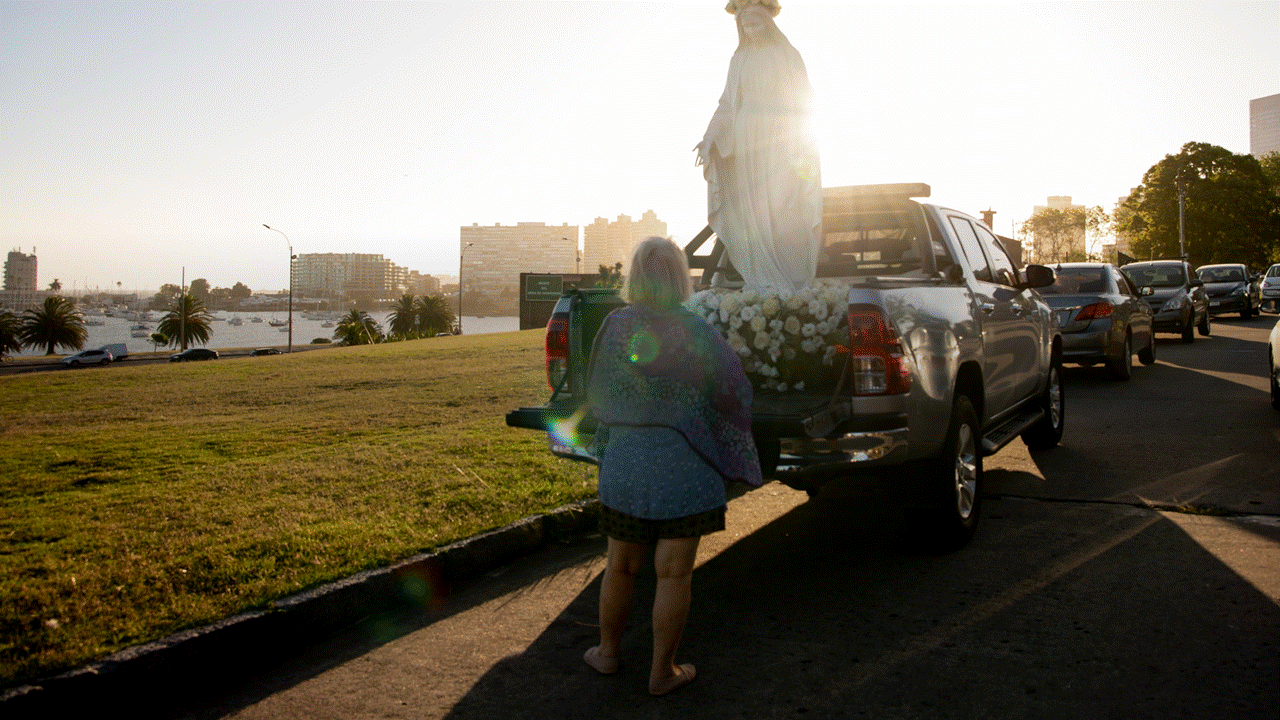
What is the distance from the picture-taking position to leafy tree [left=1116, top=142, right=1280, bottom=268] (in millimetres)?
59094

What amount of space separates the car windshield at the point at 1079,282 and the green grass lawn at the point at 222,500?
796 centimetres

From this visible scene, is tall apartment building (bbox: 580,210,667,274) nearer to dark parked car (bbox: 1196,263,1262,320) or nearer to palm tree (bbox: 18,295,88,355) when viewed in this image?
palm tree (bbox: 18,295,88,355)

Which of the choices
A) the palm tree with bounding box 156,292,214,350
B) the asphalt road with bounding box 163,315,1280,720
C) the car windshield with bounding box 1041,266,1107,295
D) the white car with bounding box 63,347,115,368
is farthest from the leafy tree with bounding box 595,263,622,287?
the palm tree with bounding box 156,292,214,350

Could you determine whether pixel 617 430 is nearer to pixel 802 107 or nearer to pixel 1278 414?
pixel 802 107

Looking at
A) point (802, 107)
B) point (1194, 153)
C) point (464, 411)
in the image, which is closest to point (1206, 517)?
point (802, 107)

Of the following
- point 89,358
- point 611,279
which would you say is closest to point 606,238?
point 89,358

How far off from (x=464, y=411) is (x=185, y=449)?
3461 millimetres

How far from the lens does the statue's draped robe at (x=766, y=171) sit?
5480mm

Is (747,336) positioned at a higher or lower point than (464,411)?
higher

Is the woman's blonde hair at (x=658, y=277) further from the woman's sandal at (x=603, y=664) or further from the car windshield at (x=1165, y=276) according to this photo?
the car windshield at (x=1165, y=276)

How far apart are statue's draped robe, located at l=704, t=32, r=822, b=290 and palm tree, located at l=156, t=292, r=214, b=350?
3663 inches

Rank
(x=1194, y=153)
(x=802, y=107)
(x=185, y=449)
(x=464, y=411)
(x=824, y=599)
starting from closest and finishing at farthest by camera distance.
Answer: (x=824, y=599) < (x=802, y=107) < (x=185, y=449) < (x=464, y=411) < (x=1194, y=153)

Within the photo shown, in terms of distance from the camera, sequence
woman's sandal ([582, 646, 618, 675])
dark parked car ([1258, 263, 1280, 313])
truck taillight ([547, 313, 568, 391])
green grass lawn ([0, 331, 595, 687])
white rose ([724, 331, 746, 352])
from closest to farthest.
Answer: woman's sandal ([582, 646, 618, 675])
green grass lawn ([0, 331, 595, 687])
white rose ([724, 331, 746, 352])
truck taillight ([547, 313, 568, 391])
dark parked car ([1258, 263, 1280, 313])

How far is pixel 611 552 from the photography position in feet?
10.7
